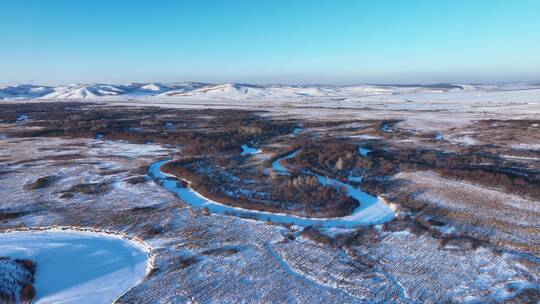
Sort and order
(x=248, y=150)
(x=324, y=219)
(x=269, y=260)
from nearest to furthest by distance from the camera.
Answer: (x=269, y=260) → (x=324, y=219) → (x=248, y=150)

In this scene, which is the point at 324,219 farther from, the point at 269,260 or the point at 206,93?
the point at 206,93

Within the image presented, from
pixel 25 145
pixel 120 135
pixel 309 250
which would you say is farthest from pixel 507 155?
pixel 25 145

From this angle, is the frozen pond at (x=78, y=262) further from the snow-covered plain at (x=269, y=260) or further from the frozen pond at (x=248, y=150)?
the frozen pond at (x=248, y=150)

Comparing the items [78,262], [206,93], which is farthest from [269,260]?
[206,93]

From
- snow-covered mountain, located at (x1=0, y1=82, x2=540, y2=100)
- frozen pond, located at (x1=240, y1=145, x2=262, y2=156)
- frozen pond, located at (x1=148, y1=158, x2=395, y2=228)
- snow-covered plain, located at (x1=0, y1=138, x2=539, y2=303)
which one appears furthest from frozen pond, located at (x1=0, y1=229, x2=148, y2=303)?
snow-covered mountain, located at (x1=0, y1=82, x2=540, y2=100)

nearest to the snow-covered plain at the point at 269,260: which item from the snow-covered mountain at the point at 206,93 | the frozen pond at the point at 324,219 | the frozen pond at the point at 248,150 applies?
the frozen pond at the point at 324,219

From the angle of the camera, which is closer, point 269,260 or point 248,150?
point 269,260

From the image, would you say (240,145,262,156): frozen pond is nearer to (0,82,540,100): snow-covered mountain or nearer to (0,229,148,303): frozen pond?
(0,229,148,303): frozen pond

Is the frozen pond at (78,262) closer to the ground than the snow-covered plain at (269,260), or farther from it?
closer to the ground

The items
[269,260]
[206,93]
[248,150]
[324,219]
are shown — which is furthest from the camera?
[206,93]
